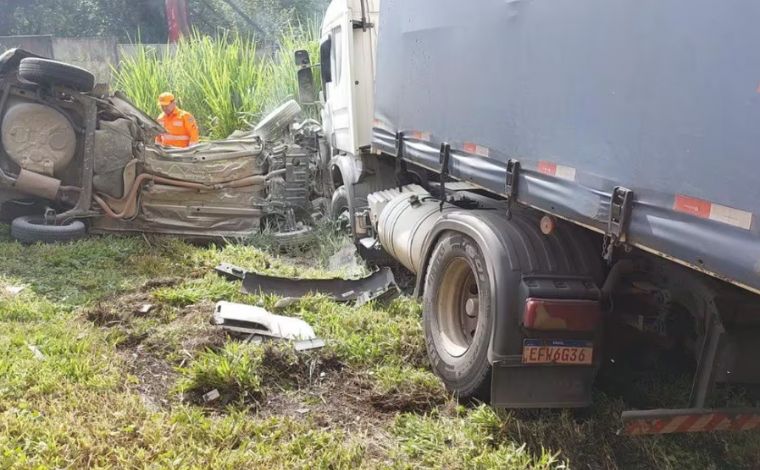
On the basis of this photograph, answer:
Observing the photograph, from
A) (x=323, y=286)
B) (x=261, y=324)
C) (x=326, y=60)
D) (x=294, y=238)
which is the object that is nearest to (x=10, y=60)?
(x=326, y=60)

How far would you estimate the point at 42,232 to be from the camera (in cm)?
667

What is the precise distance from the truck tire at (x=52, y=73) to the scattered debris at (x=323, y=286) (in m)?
2.94

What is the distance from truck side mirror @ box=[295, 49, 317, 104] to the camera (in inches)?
304

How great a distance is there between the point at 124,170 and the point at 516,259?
5.21m

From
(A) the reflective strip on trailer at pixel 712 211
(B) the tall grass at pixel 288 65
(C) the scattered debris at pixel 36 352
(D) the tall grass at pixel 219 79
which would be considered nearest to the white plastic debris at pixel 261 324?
(C) the scattered debris at pixel 36 352

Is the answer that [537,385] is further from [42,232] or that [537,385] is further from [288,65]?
[288,65]

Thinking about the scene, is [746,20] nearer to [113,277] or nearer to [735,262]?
[735,262]

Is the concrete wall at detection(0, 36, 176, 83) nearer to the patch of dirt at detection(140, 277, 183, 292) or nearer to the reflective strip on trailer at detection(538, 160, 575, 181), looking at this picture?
the patch of dirt at detection(140, 277, 183, 292)

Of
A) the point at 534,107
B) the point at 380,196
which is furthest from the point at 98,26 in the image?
the point at 534,107

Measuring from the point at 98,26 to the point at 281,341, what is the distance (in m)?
27.9

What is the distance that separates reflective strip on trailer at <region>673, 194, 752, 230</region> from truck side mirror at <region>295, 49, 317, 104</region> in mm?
6062

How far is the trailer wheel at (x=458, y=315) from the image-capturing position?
11.3ft

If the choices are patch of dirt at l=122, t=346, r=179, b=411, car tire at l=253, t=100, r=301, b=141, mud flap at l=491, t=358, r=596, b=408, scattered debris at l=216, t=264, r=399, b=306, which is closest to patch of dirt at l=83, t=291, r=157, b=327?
patch of dirt at l=122, t=346, r=179, b=411

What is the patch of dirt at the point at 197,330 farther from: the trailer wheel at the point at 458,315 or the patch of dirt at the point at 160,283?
the trailer wheel at the point at 458,315
